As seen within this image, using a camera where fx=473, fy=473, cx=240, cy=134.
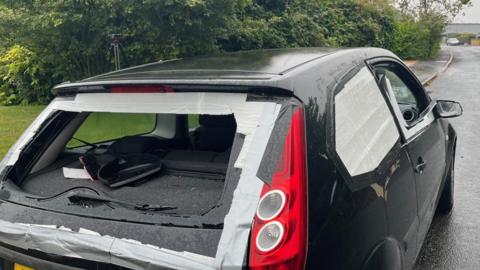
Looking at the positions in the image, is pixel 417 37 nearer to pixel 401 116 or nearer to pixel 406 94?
pixel 406 94

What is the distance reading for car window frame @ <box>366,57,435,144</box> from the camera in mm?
2611

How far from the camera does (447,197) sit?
170 inches

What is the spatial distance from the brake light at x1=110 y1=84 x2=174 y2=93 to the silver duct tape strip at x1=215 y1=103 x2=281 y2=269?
19.2 inches

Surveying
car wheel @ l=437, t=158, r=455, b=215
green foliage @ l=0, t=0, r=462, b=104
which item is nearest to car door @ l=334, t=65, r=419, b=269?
car wheel @ l=437, t=158, r=455, b=215

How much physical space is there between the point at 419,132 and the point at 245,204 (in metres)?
1.74

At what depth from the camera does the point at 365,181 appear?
6.56 ft

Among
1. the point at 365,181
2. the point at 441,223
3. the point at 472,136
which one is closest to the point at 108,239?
the point at 365,181

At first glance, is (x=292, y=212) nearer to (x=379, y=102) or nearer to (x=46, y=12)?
(x=379, y=102)

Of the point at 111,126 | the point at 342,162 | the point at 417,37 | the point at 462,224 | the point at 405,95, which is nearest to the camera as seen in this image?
the point at 342,162

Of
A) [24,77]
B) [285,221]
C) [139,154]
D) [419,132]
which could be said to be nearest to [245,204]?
[285,221]

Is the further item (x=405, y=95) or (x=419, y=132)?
(x=405, y=95)

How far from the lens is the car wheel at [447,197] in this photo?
Answer: 166 inches

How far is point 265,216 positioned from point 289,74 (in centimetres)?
61

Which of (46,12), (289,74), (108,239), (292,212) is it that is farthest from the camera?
(46,12)
